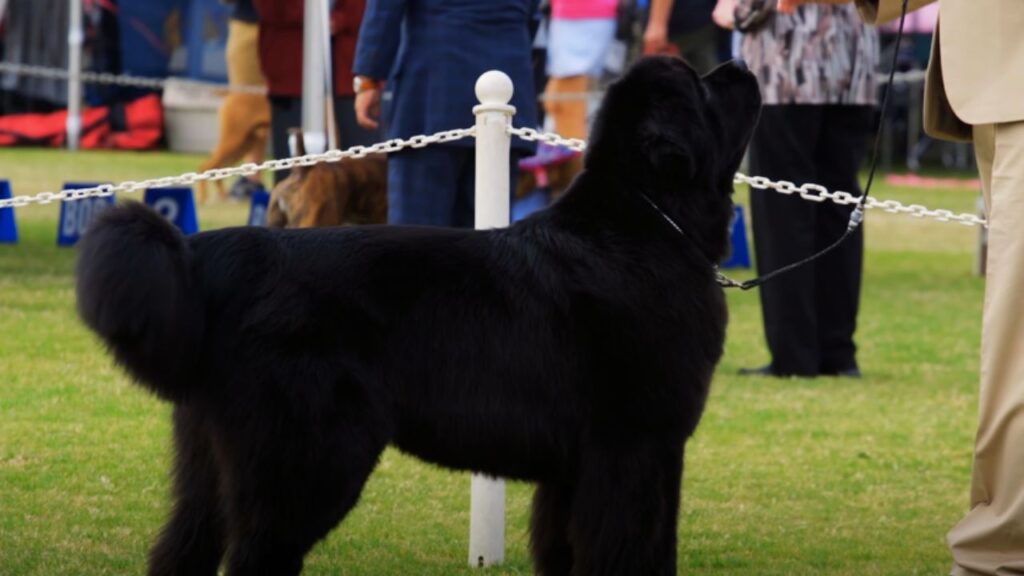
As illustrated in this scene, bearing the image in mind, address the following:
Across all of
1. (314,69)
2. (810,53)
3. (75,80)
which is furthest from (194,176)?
(75,80)

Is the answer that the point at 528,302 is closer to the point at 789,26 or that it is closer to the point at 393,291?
the point at 393,291

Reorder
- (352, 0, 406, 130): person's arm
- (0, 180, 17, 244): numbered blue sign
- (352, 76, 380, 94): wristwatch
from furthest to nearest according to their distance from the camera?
(0, 180, 17, 244): numbered blue sign → (352, 76, 380, 94): wristwatch → (352, 0, 406, 130): person's arm

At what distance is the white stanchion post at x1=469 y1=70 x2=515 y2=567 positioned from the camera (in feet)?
14.9

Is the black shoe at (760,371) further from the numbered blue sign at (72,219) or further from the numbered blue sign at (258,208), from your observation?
the numbered blue sign at (72,219)

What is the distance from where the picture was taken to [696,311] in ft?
12.5

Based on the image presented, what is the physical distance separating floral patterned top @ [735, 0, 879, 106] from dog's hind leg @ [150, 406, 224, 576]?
178 inches

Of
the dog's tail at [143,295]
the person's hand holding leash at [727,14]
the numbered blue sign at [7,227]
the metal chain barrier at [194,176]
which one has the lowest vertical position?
the numbered blue sign at [7,227]

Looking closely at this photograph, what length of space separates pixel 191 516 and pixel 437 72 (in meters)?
2.76

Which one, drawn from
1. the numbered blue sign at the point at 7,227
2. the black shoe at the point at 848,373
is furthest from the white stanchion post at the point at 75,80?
the black shoe at the point at 848,373

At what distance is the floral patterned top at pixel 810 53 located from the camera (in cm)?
779

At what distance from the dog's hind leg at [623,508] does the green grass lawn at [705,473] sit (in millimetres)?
886

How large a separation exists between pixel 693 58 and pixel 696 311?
13.5 metres

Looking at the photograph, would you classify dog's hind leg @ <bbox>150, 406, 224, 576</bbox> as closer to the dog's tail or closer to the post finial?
the dog's tail

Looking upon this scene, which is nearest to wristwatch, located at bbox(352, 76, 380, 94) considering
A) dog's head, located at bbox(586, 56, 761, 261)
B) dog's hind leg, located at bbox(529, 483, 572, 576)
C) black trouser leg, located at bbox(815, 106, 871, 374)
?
black trouser leg, located at bbox(815, 106, 871, 374)
